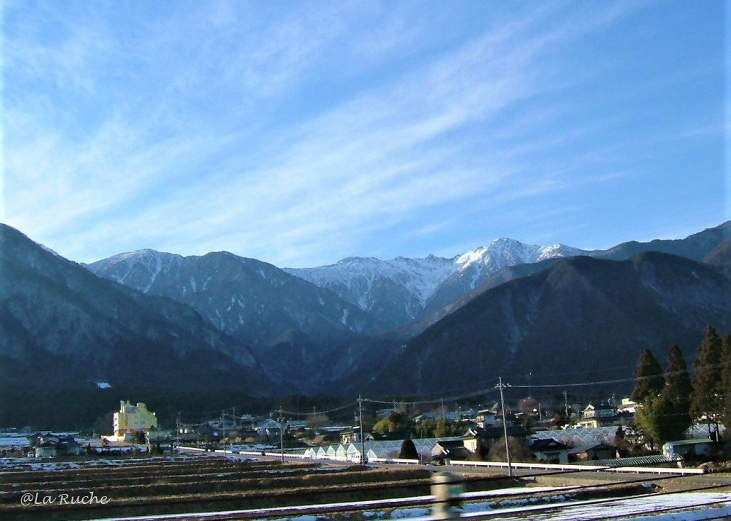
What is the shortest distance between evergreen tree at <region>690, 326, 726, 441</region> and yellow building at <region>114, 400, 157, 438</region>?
8896 cm

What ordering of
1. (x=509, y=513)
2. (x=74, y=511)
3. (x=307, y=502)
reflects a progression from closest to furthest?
1. (x=509, y=513)
2. (x=74, y=511)
3. (x=307, y=502)

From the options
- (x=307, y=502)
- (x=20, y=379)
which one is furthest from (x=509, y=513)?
(x=20, y=379)

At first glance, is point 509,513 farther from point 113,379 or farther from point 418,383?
point 113,379

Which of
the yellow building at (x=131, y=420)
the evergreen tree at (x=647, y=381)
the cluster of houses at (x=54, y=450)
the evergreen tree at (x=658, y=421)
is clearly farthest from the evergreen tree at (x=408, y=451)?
the yellow building at (x=131, y=420)

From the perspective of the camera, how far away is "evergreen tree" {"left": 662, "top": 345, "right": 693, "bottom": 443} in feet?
157

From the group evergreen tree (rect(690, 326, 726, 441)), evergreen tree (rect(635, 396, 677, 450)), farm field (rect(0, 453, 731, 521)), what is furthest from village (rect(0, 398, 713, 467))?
farm field (rect(0, 453, 731, 521))

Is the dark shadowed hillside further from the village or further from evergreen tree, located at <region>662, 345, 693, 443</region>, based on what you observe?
evergreen tree, located at <region>662, 345, 693, 443</region>

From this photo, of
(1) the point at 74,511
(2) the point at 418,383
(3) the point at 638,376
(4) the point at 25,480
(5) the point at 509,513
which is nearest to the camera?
(5) the point at 509,513

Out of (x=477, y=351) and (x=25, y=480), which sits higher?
(x=477, y=351)

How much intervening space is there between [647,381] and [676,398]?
3.20 m

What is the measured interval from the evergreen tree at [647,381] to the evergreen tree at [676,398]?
124 centimetres

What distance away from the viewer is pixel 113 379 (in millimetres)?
193500

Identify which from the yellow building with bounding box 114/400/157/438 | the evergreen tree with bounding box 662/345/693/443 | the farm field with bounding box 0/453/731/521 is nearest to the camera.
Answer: the farm field with bounding box 0/453/731/521

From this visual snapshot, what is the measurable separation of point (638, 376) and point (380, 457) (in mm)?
21875
